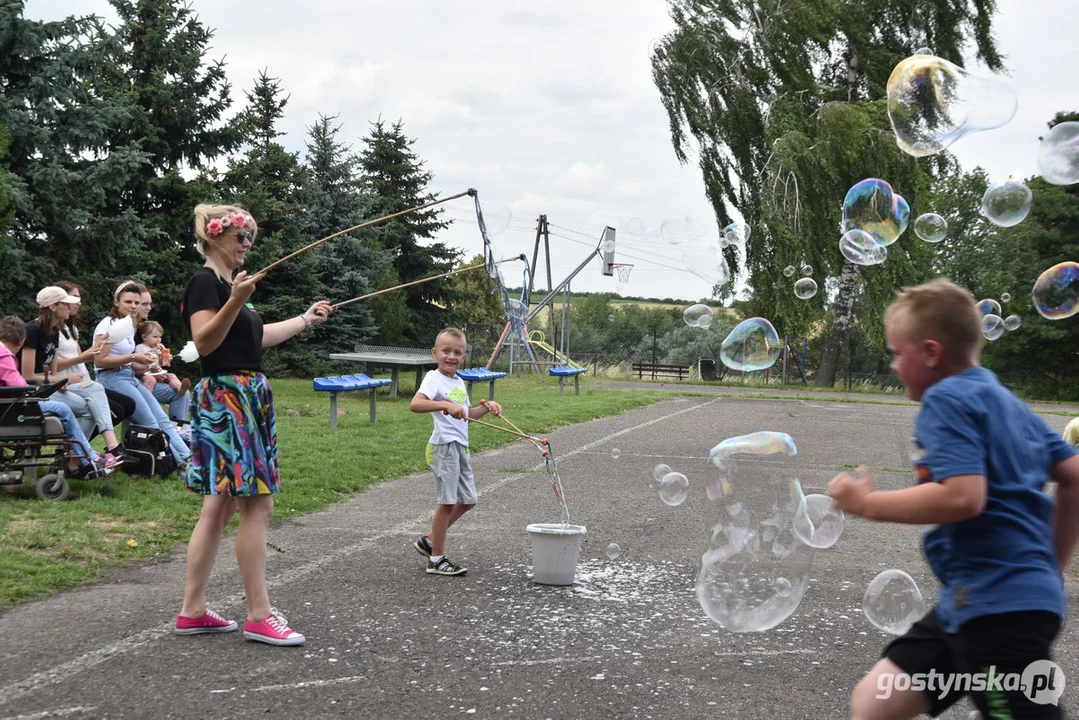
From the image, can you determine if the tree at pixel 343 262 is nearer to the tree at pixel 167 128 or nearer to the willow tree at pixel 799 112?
the tree at pixel 167 128

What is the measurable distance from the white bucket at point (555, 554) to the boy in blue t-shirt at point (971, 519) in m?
2.93

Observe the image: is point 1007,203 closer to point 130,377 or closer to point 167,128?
point 130,377

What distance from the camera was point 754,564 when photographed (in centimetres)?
409

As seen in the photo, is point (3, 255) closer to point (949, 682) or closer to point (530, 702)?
point (530, 702)

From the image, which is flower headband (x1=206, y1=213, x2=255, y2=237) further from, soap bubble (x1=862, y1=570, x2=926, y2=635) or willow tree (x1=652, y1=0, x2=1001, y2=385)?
willow tree (x1=652, y1=0, x2=1001, y2=385)

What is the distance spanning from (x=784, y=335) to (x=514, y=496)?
69.8 ft

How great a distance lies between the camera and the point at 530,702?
358 cm

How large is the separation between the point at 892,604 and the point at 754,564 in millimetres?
552

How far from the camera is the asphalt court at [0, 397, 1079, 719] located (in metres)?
3.59

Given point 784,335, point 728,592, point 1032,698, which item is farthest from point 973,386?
point 784,335

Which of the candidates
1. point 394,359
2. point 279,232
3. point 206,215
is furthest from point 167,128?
point 206,215

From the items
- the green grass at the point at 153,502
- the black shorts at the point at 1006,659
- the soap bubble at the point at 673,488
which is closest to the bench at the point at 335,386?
the green grass at the point at 153,502

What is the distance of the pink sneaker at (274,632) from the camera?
13.6 ft

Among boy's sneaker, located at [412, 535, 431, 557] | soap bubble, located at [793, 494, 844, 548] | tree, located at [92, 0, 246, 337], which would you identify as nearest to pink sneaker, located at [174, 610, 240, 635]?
boy's sneaker, located at [412, 535, 431, 557]
